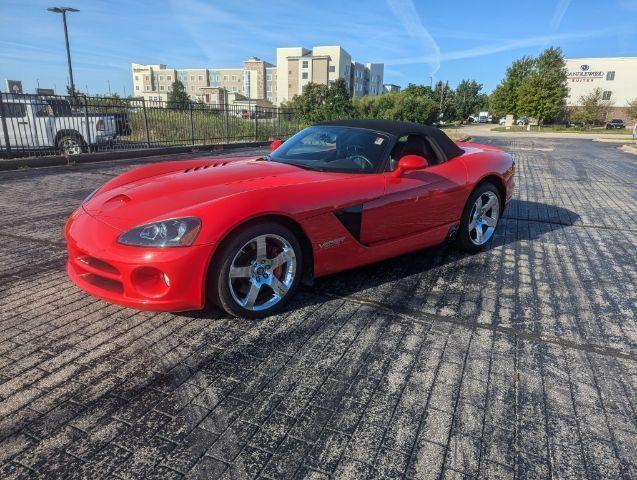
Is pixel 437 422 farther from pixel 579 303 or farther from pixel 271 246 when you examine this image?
pixel 579 303

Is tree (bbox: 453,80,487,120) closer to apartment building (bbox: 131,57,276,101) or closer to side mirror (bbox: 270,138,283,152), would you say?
apartment building (bbox: 131,57,276,101)

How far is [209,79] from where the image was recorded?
139 m

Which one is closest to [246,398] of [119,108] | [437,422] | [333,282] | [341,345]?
[341,345]

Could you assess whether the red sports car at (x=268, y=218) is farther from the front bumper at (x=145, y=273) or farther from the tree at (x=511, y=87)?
the tree at (x=511, y=87)

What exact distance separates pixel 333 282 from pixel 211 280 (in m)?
1.26

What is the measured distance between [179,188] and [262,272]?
86 centimetres

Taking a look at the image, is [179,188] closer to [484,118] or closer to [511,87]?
[511,87]

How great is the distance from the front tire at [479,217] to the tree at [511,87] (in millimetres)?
60247

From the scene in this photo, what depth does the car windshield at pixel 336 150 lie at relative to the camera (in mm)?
3639

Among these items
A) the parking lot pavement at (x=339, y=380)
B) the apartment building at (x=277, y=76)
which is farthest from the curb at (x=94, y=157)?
the apartment building at (x=277, y=76)

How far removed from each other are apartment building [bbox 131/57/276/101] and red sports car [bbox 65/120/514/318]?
133053 mm

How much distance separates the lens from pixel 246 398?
2219mm

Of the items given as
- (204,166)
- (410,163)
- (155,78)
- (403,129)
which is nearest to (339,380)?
(410,163)

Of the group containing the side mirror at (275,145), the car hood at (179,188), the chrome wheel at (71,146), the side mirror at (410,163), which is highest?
the side mirror at (275,145)
